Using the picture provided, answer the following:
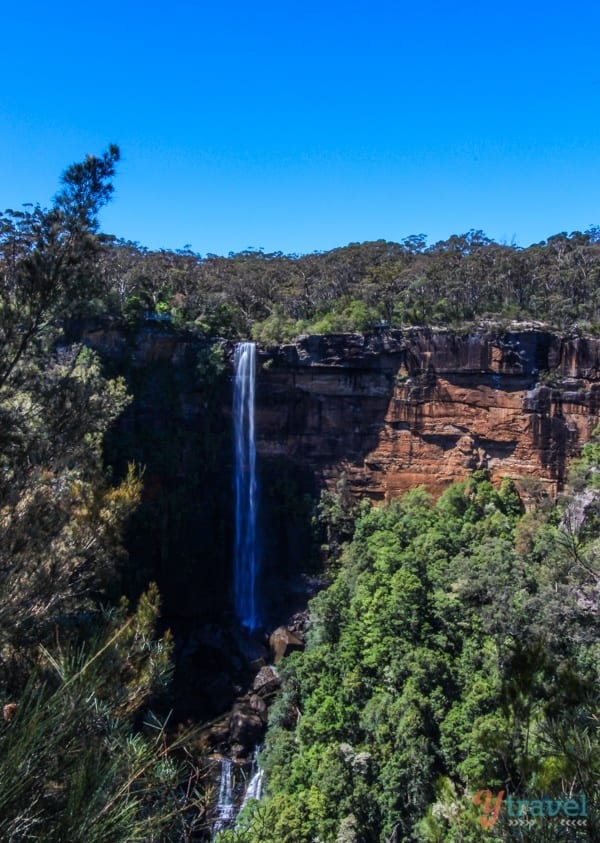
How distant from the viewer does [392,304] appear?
853 inches

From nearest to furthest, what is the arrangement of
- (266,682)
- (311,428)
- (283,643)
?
(266,682) < (283,643) < (311,428)

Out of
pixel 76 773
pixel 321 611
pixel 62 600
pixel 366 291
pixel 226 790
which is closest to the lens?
pixel 76 773

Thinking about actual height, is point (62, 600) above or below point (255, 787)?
above

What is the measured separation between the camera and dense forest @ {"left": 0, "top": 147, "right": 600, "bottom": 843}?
2.93 m

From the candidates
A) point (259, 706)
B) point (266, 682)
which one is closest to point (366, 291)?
point (266, 682)

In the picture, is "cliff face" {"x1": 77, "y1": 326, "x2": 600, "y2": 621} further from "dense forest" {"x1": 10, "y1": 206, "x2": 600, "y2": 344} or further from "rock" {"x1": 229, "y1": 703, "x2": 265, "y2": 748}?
"rock" {"x1": 229, "y1": 703, "x2": 265, "y2": 748}

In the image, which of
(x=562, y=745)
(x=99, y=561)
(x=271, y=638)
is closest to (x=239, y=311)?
(x=271, y=638)

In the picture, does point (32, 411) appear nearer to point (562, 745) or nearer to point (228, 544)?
point (562, 745)

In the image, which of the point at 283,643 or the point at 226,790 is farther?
the point at 283,643

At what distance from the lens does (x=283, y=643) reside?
16.2 meters

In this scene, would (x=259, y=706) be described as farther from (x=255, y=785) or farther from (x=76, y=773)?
(x=76, y=773)

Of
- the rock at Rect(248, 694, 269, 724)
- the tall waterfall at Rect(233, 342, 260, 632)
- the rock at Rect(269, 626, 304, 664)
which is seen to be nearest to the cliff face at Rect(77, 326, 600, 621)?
the tall waterfall at Rect(233, 342, 260, 632)

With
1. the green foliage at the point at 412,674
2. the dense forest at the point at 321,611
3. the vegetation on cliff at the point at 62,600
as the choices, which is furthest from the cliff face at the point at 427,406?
the vegetation on cliff at the point at 62,600

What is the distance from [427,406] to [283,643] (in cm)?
844
